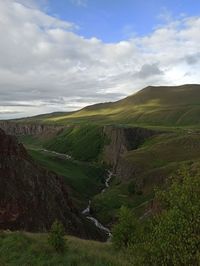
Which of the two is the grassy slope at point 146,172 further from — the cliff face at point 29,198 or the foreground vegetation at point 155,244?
the foreground vegetation at point 155,244

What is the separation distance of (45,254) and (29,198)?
125 ft

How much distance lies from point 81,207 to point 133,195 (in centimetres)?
1692

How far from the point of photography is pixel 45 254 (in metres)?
33.8

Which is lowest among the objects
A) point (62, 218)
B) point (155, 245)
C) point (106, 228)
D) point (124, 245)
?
point (106, 228)

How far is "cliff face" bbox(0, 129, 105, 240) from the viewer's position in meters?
65.9

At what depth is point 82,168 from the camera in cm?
18712

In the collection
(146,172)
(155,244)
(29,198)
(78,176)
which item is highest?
(155,244)

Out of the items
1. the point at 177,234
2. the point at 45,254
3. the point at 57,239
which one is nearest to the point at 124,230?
the point at 57,239

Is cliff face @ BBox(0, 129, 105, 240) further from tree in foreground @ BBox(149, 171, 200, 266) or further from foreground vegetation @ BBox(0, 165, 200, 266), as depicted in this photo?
tree in foreground @ BBox(149, 171, 200, 266)

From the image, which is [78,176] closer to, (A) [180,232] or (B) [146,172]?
(B) [146,172]

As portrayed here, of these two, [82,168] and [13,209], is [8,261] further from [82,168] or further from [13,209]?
[82,168]

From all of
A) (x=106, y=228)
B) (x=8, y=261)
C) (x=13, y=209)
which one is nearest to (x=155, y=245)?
(x=8, y=261)

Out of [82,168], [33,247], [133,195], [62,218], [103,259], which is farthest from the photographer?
[82,168]

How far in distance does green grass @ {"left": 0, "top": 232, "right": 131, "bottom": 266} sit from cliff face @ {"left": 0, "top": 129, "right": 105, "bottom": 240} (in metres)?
26.2
